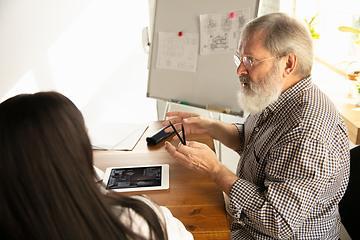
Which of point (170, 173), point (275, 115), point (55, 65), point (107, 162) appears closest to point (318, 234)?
point (275, 115)

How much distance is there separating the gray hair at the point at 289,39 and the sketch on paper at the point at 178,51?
34.3 inches

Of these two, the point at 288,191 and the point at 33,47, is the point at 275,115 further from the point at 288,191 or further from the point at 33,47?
the point at 33,47

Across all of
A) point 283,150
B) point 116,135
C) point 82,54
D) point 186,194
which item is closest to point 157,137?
point 116,135

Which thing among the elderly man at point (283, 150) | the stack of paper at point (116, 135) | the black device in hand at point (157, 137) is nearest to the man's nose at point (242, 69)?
the elderly man at point (283, 150)

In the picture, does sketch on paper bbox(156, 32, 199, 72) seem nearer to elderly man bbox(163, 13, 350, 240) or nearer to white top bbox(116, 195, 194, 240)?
elderly man bbox(163, 13, 350, 240)

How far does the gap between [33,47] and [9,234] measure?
3765 millimetres

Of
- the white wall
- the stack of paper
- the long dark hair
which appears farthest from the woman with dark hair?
the white wall

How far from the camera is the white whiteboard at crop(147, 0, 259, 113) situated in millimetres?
1882

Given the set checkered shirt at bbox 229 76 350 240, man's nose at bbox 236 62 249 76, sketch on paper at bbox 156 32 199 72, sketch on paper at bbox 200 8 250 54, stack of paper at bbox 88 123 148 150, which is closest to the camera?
checkered shirt at bbox 229 76 350 240

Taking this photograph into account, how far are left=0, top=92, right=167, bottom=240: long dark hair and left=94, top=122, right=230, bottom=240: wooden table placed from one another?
0.48 metres

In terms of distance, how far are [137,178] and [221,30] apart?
1146 mm

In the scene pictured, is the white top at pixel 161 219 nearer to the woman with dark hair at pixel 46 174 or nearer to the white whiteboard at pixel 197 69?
the woman with dark hair at pixel 46 174

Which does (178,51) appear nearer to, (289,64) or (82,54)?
(289,64)

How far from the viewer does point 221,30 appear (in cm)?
187
